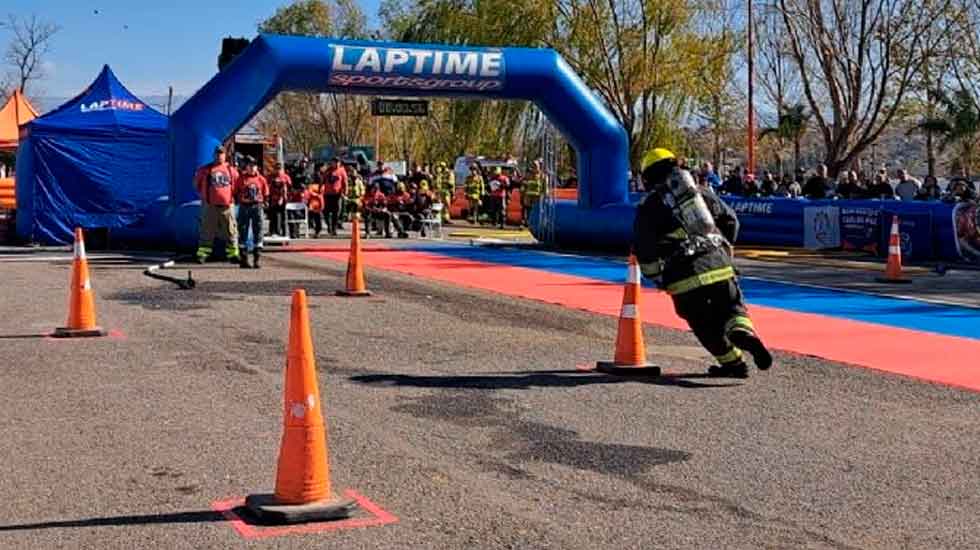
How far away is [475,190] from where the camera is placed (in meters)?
36.6

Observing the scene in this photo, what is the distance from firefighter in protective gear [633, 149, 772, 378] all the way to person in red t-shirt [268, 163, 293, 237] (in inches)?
666

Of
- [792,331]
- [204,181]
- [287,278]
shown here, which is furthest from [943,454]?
[204,181]

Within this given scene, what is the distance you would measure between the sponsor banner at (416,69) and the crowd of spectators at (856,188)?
454 centimetres

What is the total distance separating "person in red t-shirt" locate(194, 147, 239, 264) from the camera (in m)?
19.0

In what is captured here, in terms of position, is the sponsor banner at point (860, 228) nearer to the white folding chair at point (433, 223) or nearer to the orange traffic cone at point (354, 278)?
the white folding chair at point (433, 223)

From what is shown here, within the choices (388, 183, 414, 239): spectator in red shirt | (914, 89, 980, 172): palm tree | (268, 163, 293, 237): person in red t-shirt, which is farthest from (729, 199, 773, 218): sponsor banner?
(914, 89, 980, 172): palm tree

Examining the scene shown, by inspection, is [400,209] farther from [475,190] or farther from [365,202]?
[475,190]

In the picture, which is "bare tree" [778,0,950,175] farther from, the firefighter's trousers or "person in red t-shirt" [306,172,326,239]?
the firefighter's trousers

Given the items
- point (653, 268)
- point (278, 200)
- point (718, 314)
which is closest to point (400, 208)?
point (278, 200)

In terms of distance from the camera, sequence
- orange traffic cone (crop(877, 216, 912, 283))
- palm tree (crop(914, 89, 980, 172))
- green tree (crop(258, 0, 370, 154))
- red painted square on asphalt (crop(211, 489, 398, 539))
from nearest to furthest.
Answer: red painted square on asphalt (crop(211, 489, 398, 539)), orange traffic cone (crop(877, 216, 912, 283)), palm tree (crop(914, 89, 980, 172)), green tree (crop(258, 0, 370, 154))

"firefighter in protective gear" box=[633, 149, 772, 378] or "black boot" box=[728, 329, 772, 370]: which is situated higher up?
"firefighter in protective gear" box=[633, 149, 772, 378]

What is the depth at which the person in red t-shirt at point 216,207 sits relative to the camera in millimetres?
19000

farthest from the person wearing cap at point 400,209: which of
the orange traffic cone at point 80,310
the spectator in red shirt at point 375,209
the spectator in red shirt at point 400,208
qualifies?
the orange traffic cone at point 80,310

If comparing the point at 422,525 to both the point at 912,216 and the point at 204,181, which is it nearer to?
the point at 204,181
